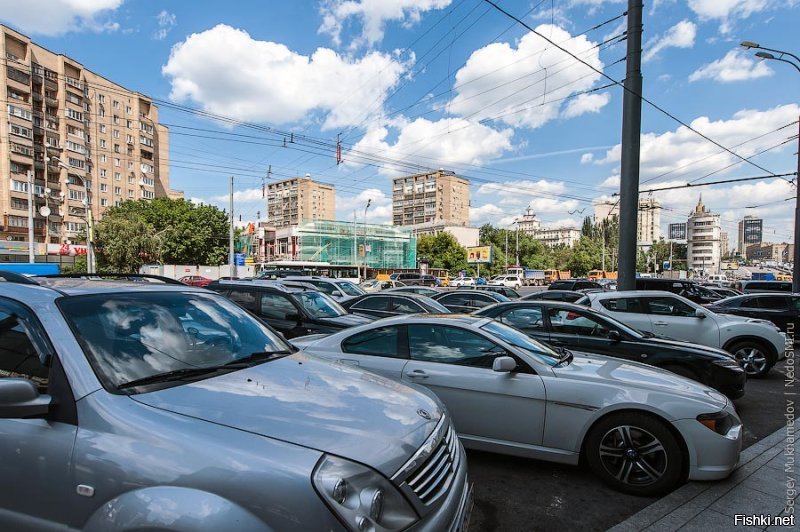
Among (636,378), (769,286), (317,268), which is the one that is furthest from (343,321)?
(317,268)

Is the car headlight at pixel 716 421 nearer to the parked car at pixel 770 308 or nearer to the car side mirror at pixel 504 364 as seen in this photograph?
the car side mirror at pixel 504 364

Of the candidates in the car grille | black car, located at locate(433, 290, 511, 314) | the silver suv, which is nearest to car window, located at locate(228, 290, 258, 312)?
the silver suv

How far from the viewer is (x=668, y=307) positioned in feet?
26.5

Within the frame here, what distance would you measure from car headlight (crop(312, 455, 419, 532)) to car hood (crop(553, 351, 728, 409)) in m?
2.51

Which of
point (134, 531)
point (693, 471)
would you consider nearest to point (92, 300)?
point (134, 531)

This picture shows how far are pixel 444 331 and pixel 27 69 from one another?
67.4m

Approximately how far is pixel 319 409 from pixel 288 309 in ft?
21.1

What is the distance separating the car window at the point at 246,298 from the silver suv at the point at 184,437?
5874 mm

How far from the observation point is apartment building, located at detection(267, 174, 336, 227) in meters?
79.9

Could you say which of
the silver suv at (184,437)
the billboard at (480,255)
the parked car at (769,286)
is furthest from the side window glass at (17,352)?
the billboard at (480,255)

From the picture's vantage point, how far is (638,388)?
3.50 m

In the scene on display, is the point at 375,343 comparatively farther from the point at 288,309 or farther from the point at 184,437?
the point at 288,309

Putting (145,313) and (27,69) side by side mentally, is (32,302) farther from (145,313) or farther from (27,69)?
(27,69)

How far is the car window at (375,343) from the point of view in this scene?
4.38 metres
